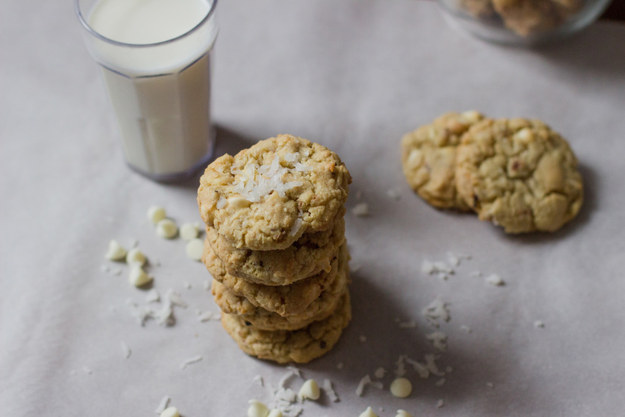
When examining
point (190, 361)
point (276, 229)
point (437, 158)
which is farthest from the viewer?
point (437, 158)

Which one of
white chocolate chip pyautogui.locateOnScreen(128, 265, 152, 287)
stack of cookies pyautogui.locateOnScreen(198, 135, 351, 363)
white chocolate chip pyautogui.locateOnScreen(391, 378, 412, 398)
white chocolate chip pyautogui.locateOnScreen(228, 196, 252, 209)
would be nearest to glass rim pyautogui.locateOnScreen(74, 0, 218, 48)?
stack of cookies pyautogui.locateOnScreen(198, 135, 351, 363)

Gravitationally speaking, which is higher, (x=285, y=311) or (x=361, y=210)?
(x=285, y=311)

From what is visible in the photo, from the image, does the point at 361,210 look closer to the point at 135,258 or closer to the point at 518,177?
the point at 518,177

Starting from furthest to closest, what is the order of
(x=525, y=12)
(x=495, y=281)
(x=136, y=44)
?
(x=525, y=12), (x=495, y=281), (x=136, y=44)

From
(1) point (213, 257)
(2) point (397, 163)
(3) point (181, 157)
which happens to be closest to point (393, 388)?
(1) point (213, 257)

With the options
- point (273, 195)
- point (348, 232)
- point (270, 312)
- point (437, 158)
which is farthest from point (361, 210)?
point (273, 195)

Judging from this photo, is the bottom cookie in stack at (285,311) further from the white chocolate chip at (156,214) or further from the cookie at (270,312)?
the white chocolate chip at (156,214)

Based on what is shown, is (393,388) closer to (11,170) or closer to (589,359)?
(589,359)
